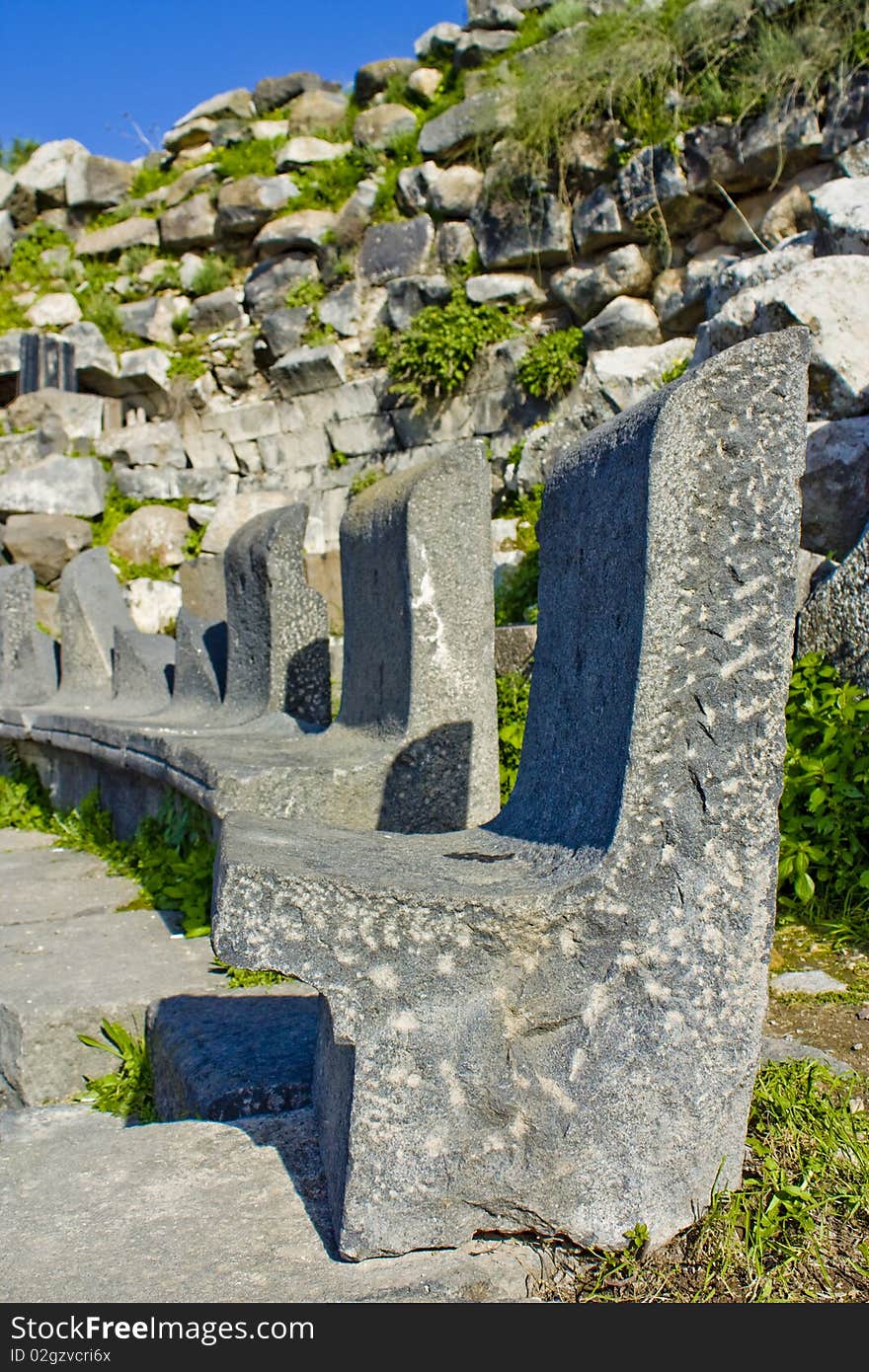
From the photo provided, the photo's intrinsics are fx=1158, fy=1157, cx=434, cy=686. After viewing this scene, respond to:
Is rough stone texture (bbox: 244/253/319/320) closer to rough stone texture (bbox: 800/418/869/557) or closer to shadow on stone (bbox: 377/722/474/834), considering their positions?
rough stone texture (bbox: 800/418/869/557)

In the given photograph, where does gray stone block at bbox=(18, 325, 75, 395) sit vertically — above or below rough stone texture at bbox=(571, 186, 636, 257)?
below

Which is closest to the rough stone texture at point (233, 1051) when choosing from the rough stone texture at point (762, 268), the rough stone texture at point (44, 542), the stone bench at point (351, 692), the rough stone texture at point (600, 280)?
the stone bench at point (351, 692)

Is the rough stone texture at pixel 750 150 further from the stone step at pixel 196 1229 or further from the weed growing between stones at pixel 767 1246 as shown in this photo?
the stone step at pixel 196 1229

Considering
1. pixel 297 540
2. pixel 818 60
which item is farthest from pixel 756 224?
pixel 297 540

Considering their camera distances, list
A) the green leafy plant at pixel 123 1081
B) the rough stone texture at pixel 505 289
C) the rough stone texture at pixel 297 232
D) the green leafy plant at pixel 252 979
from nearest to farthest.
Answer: the green leafy plant at pixel 123 1081 → the green leafy plant at pixel 252 979 → the rough stone texture at pixel 505 289 → the rough stone texture at pixel 297 232

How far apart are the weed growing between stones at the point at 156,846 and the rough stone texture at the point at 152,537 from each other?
5.94 m

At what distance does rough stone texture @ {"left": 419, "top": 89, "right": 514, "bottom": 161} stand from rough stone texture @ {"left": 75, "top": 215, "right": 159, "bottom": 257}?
13.5ft

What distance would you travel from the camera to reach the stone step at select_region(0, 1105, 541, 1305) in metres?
1.54

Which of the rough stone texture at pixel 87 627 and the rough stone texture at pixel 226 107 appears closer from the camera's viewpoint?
the rough stone texture at pixel 87 627

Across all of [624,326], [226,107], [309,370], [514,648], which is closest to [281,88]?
[226,107]

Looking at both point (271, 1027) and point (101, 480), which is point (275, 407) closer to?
point (101, 480)

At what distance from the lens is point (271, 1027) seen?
2.52m

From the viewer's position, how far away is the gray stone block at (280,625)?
4.46 m

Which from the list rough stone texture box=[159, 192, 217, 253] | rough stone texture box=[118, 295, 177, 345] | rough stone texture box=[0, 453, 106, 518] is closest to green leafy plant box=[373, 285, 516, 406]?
rough stone texture box=[0, 453, 106, 518]
